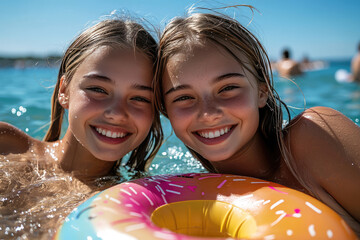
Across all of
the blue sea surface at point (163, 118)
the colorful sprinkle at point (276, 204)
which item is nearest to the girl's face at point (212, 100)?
the blue sea surface at point (163, 118)

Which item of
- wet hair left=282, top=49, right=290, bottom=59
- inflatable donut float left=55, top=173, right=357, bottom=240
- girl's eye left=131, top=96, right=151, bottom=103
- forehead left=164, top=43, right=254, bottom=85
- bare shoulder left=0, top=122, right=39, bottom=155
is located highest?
forehead left=164, top=43, right=254, bottom=85

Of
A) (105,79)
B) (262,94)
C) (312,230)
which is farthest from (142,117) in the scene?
(312,230)

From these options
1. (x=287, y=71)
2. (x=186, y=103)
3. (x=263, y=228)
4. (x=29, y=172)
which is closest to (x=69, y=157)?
(x=29, y=172)

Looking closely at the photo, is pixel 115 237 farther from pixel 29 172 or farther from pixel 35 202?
pixel 29 172

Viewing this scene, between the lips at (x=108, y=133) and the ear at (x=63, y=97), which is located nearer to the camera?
the lips at (x=108, y=133)

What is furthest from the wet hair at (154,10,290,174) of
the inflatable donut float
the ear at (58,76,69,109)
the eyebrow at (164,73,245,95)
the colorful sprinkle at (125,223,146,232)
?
the colorful sprinkle at (125,223,146,232)

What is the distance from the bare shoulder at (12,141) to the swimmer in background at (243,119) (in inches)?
52.1

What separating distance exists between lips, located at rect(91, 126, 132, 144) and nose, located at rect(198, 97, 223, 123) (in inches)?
24.8

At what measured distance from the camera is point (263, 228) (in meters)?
1.49

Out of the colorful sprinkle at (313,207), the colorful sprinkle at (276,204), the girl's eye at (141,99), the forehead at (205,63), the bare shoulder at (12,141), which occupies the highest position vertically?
the forehead at (205,63)

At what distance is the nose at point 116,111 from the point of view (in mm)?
2404

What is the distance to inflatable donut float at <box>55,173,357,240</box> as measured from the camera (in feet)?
4.74

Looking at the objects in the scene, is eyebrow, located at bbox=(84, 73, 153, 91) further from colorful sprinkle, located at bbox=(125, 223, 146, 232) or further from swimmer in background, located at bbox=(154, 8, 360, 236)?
colorful sprinkle, located at bbox=(125, 223, 146, 232)

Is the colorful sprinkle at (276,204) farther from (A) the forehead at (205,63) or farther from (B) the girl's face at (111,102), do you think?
(B) the girl's face at (111,102)
